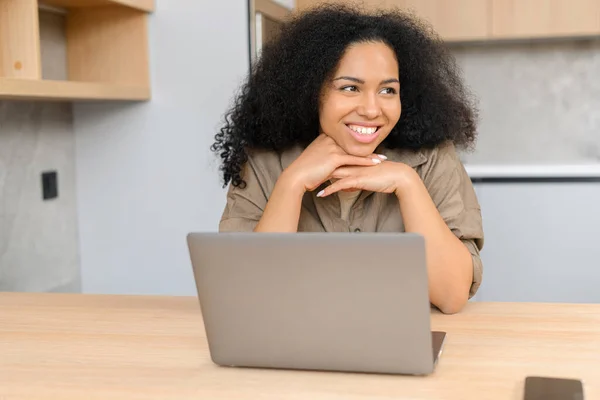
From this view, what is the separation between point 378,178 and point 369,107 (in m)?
0.14

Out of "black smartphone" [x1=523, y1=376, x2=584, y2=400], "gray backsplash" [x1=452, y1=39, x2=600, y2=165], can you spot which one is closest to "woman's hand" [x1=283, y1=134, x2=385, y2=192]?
"black smartphone" [x1=523, y1=376, x2=584, y2=400]

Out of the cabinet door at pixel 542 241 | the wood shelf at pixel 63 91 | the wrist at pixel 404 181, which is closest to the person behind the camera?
the wrist at pixel 404 181

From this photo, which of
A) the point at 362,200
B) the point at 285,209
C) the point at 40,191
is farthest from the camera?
the point at 40,191

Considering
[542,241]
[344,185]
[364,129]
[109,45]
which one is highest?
[109,45]

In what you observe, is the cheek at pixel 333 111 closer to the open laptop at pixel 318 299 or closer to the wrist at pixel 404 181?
the wrist at pixel 404 181

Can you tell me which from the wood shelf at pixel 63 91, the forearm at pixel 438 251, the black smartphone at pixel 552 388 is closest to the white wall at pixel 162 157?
the wood shelf at pixel 63 91

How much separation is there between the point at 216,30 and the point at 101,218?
774 millimetres

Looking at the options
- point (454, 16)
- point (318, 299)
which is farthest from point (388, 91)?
point (454, 16)

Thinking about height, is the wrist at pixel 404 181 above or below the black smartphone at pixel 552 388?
above

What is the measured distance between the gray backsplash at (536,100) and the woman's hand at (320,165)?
1.94 m

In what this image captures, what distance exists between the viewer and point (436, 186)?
1548 mm

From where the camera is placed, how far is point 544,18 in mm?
2963

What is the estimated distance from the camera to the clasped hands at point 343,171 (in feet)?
4.64

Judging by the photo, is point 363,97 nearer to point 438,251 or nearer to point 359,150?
point 359,150
